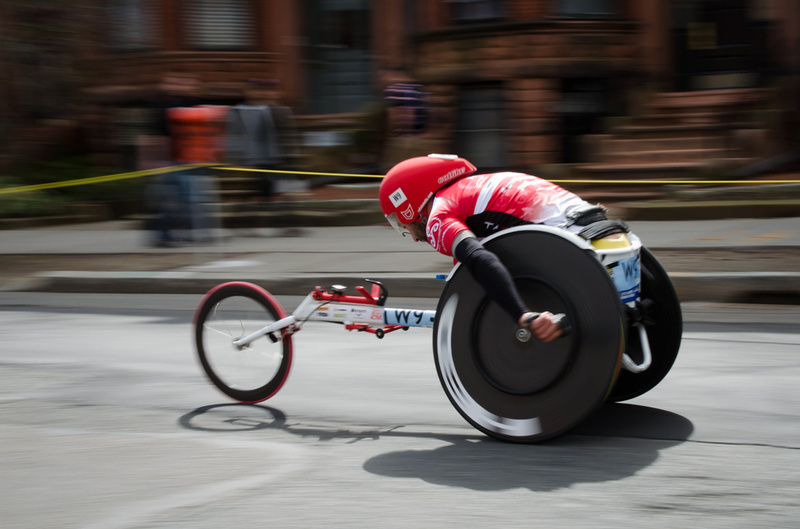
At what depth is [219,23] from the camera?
1988 cm

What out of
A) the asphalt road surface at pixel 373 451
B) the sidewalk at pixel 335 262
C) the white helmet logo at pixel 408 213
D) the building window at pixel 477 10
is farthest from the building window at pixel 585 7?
the white helmet logo at pixel 408 213

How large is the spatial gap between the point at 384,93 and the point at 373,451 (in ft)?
43.9

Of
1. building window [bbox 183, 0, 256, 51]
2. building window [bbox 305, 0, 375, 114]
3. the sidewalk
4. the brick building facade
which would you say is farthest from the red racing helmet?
building window [bbox 183, 0, 256, 51]

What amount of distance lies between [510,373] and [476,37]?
1318 centimetres

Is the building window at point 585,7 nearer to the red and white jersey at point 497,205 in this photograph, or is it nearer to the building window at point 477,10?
the building window at point 477,10

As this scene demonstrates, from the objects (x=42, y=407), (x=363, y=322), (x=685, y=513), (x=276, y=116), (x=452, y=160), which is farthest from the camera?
(x=276, y=116)

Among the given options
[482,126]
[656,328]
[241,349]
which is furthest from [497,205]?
[482,126]

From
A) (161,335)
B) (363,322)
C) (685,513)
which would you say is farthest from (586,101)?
(685,513)

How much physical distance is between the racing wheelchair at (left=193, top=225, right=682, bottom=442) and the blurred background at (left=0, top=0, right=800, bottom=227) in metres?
8.65

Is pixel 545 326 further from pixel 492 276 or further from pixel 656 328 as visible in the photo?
pixel 656 328

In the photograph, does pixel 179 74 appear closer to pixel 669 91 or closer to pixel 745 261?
pixel 669 91

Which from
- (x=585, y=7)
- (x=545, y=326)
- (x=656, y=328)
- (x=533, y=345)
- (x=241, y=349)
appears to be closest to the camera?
(x=545, y=326)

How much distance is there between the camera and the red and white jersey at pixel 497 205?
4316mm

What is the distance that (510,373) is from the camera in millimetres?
4180
